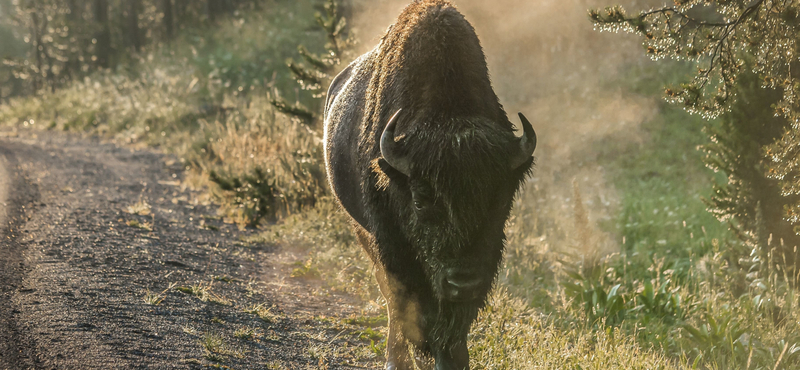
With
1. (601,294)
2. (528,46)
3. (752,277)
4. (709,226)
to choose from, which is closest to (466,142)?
(601,294)

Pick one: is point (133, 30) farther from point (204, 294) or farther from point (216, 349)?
point (216, 349)

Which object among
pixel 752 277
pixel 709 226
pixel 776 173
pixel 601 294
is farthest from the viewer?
pixel 709 226

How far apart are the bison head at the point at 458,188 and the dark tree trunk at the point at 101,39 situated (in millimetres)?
27031

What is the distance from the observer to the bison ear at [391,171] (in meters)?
4.03

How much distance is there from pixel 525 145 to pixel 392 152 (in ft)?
2.58

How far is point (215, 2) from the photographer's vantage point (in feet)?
99.0

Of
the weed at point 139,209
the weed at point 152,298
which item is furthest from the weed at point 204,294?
→ the weed at point 139,209

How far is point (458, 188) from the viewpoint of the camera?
3.77 meters

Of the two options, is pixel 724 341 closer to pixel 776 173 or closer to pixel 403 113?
pixel 776 173

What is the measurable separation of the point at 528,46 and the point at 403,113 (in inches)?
685

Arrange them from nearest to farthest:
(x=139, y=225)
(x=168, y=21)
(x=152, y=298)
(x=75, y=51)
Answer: (x=152, y=298) < (x=139, y=225) < (x=75, y=51) < (x=168, y=21)

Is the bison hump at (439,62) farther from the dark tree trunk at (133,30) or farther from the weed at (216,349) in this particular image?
the dark tree trunk at (133,30)

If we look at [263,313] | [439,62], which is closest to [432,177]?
[439,62]

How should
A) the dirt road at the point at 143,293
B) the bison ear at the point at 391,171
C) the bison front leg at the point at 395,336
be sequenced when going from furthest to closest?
the bison front leg at the point at 395,336 → the bison ear at the point at 391,171 → the dirt road at the point at 143,293
